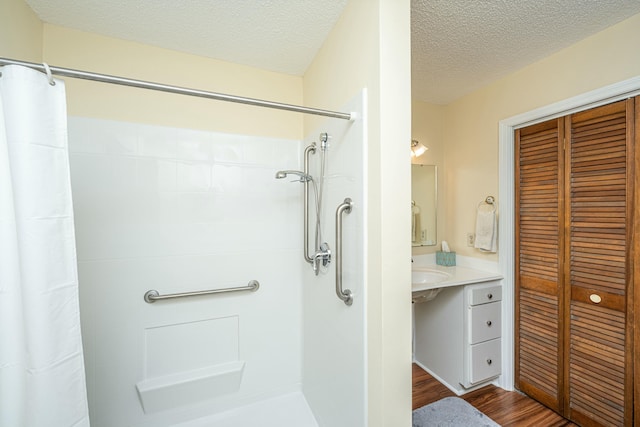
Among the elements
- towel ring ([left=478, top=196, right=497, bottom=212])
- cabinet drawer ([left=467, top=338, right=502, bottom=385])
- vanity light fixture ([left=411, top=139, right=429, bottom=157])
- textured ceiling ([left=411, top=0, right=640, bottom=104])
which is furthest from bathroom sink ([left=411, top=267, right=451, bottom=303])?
textured ceiling ([left=411, top=0, right=640, bottom=104])

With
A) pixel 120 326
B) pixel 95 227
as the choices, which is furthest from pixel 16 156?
pixel 120 326

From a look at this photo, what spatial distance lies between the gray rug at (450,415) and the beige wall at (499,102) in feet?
3.64

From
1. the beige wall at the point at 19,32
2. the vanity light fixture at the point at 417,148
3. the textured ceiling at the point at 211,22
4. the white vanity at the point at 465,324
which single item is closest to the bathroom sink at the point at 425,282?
the white vanity at the point at 465,324

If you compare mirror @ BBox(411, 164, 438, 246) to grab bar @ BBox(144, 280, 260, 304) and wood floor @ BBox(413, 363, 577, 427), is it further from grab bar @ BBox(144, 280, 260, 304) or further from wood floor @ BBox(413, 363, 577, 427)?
grab bar @ BBox(144, 280, 260, 304)

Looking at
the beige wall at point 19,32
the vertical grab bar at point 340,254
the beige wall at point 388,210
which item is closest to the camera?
the beige wall at point 388,210

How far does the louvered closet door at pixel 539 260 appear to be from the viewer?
176 centimetres

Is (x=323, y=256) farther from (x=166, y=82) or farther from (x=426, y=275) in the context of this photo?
(x=166, y=82)

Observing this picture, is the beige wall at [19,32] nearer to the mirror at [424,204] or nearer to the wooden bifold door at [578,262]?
the mirror at [424,204]

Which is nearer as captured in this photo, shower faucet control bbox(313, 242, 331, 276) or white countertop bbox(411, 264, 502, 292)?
shower faucet control bbox(313, 242, 331, 276)

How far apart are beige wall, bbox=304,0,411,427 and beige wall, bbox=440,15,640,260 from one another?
54.2 inches

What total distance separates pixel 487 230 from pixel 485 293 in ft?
1.62

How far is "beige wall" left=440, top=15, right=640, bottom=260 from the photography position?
1.49 meters

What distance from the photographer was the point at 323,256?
154cm

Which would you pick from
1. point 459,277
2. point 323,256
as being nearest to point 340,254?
point 323,256
